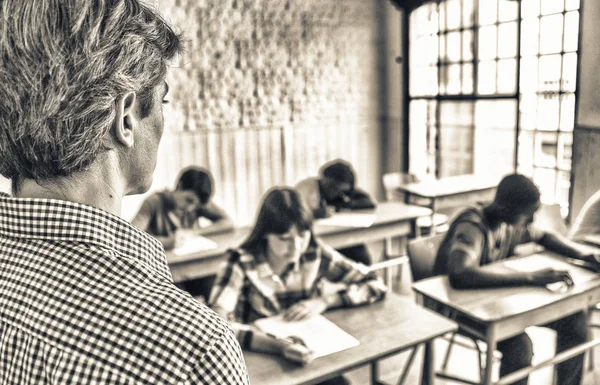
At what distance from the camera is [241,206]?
17.0 ft

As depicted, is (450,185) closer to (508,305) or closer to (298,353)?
(508,305)

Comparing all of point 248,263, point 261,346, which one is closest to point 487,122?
point 248,263

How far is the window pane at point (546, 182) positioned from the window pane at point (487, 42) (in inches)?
18.7

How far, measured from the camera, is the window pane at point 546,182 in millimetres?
1512

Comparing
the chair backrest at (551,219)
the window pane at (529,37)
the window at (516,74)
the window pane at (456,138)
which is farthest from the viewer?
the window pane at (456,138)

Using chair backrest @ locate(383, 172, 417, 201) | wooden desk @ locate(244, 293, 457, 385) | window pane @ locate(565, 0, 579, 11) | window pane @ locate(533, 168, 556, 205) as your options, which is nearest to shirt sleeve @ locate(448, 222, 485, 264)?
wooden desk @ locate(244, 293, 457, 385)

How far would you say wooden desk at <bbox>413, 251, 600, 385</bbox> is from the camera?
175cm

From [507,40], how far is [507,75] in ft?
0.37

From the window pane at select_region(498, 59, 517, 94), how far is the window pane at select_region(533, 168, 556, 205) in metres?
0.28

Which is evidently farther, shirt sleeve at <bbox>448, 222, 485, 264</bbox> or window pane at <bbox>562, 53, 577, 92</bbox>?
shirt sleeve at <bbox>448, 222, 485, 264</bbox>

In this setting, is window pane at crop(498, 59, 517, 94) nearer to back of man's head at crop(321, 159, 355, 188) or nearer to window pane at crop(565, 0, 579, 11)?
window pane at crop(565, 0, 579, 11)

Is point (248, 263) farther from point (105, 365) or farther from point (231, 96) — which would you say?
point (231, 96)

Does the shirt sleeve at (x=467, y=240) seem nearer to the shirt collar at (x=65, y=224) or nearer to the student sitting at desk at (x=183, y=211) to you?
the student sitting at desk at (x=183, y=211)

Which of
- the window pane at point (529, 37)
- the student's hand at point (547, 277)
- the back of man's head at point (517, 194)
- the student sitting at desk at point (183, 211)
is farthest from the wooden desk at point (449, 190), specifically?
the student sitting at desk at point (183, 211)
